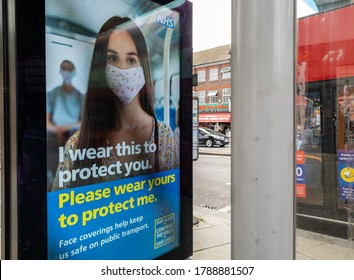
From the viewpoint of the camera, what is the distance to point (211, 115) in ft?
105

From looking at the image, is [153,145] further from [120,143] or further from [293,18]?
[293,18]

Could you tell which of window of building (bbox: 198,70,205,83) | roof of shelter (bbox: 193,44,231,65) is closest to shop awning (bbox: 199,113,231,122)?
window of building (bbox: 198,70,205,83)

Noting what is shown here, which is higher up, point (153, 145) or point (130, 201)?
point (153, 145)

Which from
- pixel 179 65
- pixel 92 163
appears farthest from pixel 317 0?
pixel 92 163

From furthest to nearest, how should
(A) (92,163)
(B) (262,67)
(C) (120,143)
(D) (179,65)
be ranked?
(D) (179,65)
(C) (120,143)
(A) (92,163)
(B) (262,67)

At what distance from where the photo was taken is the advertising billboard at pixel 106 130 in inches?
82.1

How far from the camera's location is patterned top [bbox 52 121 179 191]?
227 cm

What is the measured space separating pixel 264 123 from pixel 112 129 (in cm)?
144

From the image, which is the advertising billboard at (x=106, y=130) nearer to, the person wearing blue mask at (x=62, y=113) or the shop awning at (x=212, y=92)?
the person wearing blue mask at (x=62, y=113)

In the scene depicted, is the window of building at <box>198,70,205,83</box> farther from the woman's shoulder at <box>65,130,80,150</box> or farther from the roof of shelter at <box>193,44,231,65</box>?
the woman's shoulder at <box>65,130,80,150</box>

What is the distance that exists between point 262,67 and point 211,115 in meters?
30.9

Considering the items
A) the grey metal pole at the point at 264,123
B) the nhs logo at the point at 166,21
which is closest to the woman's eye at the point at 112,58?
the nhs logo at the point at 166,21

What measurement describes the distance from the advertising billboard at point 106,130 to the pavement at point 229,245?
69 cm

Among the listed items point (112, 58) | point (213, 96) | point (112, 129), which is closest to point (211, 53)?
point (112, 58)
